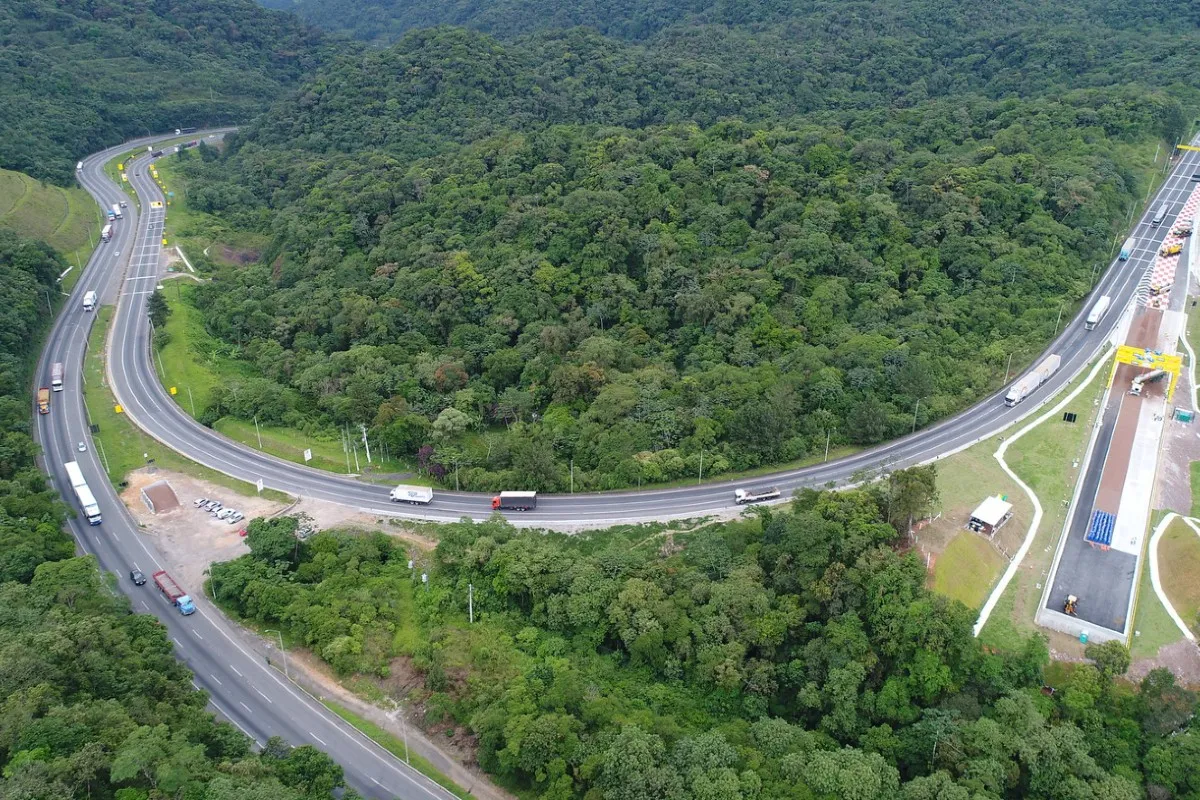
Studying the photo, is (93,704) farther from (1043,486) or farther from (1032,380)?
(1032,380)

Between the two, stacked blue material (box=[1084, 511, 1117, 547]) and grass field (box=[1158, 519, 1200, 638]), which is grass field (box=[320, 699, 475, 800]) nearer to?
stacked blue material (box=[1084, 511, 1117, 547])

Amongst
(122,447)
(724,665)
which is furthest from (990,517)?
(122,447)

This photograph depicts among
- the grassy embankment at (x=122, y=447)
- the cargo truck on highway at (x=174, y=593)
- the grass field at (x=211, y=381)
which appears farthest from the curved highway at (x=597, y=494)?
the cargo truck on highway at (x=174, y=593)

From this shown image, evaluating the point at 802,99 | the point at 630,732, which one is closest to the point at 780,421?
the point at 630,732

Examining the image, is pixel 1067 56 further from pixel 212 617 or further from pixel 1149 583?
pixel 212 617

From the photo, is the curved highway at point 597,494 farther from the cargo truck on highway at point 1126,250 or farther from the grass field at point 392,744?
the grass field at point 392,744

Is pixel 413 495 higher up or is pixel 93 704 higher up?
pixel 413 495

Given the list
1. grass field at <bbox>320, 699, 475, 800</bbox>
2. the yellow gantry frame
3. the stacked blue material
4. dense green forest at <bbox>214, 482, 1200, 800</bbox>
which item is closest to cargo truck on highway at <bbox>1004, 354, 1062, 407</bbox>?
the yellow gantry frame
